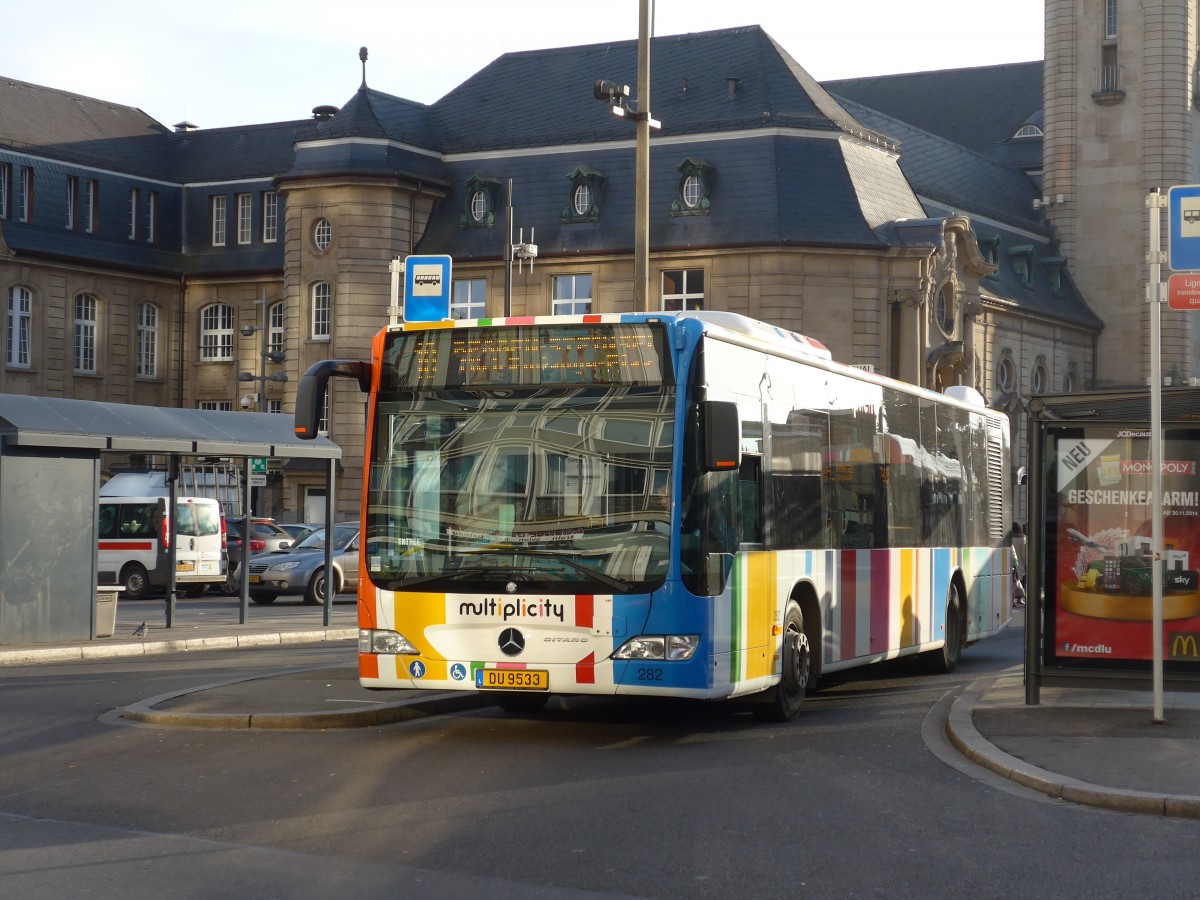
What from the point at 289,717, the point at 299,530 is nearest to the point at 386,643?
the point at 289,717

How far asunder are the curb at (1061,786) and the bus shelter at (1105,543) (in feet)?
5.01

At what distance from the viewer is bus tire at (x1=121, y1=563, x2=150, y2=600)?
36.1 meters

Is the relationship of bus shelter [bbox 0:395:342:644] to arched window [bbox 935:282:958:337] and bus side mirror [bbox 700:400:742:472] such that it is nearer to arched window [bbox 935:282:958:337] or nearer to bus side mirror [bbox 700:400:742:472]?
bus side mirror [bbox 700:400:742:472]

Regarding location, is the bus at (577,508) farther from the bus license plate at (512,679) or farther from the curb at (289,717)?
the curb at (289,717)

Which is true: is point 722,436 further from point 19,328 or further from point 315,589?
point 19,328

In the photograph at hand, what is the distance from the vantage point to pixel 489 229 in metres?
60.6

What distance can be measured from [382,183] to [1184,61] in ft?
118

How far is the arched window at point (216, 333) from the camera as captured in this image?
2744 inches

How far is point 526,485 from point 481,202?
49.6 meters

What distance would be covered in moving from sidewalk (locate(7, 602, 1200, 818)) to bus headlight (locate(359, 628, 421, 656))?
3.05 feet

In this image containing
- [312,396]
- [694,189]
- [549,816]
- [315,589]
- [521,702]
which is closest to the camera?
[549,816]

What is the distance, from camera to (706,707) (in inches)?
597

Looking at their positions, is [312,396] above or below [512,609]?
above

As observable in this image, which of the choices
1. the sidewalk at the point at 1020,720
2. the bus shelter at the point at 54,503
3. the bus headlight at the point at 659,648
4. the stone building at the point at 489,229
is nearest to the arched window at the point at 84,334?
the stone building at the point at 489,229
